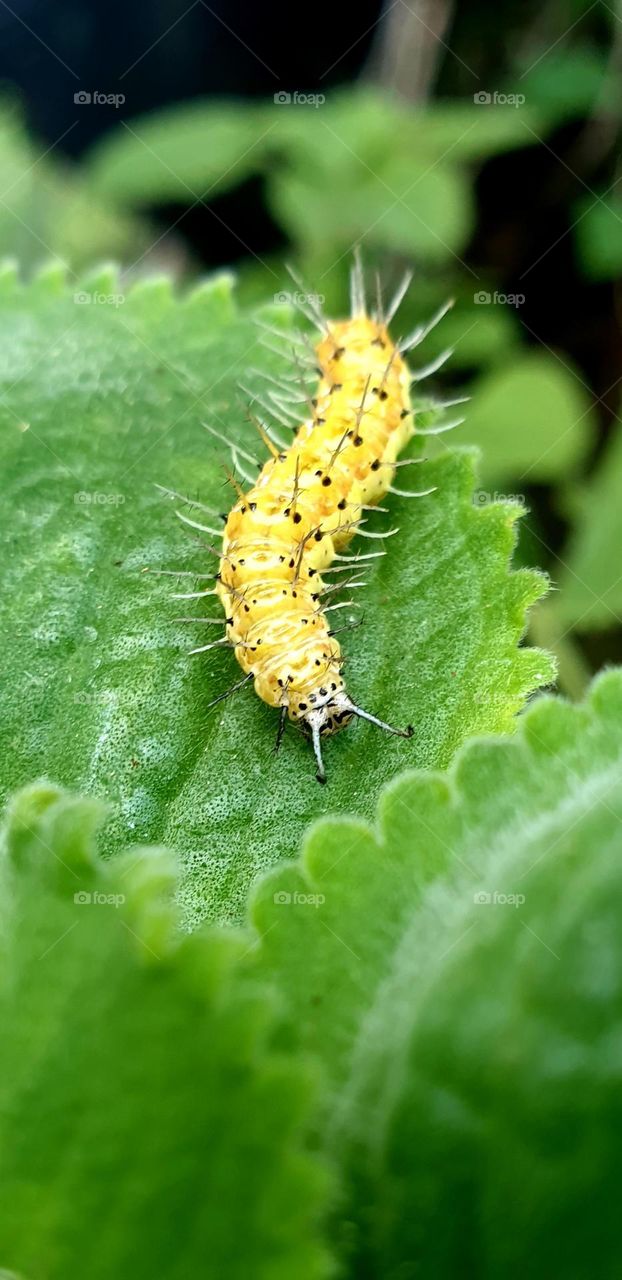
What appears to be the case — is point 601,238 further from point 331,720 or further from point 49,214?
point 331,720

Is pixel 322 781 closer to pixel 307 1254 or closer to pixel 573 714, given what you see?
pixel 573 714

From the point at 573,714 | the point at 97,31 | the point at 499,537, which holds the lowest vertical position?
the point at 573,714

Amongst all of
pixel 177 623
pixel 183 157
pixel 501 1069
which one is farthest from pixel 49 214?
pixel 501 1069

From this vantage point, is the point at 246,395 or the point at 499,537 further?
the point at 246,395

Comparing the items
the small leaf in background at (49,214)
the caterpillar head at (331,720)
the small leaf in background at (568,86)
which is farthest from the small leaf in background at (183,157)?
the caterpillar head at (331,720)

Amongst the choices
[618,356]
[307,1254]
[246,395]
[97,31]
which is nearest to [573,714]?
[307,1254]

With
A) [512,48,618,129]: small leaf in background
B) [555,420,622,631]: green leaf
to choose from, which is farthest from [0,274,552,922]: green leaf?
[512,48,618,129]: small leaf in background

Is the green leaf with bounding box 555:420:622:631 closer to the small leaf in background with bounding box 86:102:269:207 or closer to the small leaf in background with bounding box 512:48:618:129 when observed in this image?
the small leaf in background with bounding box 512:48:618:129

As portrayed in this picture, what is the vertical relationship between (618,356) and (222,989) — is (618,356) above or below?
above
